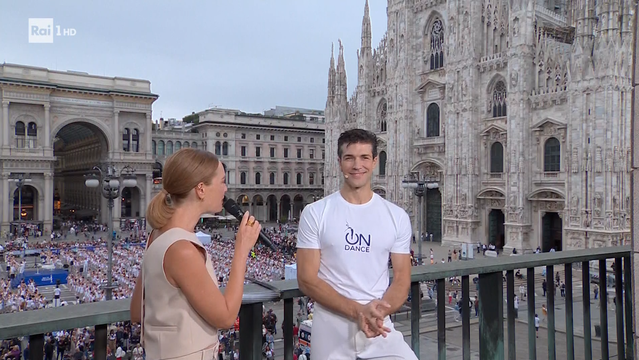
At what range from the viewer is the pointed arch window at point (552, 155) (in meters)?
29.9

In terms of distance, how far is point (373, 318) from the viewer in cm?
271

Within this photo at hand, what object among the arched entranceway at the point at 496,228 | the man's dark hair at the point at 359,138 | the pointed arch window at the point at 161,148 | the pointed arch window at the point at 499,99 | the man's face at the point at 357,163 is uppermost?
the pointed arch window at the point at 499,99

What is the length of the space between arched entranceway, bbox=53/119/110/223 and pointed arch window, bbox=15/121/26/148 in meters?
2.58

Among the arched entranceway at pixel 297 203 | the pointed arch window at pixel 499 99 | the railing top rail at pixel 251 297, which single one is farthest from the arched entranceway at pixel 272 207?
the railing top rail at pixel 251 297

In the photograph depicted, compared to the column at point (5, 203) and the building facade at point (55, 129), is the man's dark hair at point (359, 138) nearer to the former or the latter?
the building facade at point (55, 129)

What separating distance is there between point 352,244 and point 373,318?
45 centimetres

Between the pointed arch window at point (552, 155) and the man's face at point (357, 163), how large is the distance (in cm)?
3021

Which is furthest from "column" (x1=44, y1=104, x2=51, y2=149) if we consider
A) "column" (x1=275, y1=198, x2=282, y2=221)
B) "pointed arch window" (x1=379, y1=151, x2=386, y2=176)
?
"pointed arch window" (x1=379, y1=151, x2=386, y2=176)

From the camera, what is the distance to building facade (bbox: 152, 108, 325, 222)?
183ft

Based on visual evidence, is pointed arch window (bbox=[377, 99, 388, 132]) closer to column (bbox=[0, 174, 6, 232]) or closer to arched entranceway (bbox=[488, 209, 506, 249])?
arched entranceway (bbox=[488, 209, 506, 249])

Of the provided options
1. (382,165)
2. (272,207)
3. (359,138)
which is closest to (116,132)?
(272,207)

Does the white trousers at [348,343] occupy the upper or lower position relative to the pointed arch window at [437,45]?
lower

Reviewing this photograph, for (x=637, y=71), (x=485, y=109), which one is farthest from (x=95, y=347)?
(x=485, y=109)

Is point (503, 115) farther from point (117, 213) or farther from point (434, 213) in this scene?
point (117, 213)
